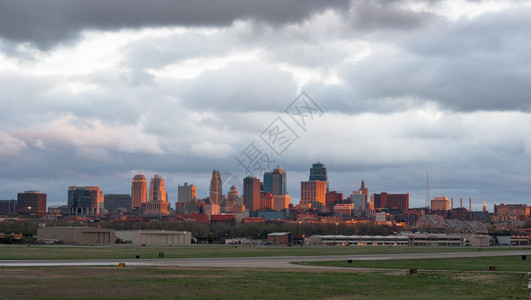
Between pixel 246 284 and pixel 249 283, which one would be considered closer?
pixel 246 284

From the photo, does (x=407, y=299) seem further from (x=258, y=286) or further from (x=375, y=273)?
(x=375, y=273)

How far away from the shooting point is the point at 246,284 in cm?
6856

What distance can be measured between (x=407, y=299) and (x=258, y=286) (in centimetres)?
1509

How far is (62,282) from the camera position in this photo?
223 feet

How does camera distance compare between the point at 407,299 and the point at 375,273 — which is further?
the point at 375,273

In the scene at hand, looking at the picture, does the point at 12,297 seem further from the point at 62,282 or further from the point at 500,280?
the point at 500,280

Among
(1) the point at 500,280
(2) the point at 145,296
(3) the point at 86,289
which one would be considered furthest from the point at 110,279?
(1) the point at 500,280

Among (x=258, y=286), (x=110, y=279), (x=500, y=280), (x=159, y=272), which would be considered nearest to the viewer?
(x=258, y=286)

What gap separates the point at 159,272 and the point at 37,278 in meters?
15.6

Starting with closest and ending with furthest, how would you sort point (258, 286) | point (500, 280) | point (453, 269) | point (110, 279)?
point (258, 286) → point (110, 279) → point (500, 280) → point (453, 269)

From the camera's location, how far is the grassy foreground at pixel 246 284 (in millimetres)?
59406

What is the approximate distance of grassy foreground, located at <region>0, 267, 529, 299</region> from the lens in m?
59.4

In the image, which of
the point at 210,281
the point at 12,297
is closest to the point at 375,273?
the point at 210,281

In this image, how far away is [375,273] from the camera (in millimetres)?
86562
